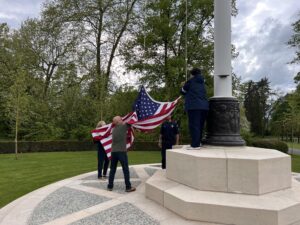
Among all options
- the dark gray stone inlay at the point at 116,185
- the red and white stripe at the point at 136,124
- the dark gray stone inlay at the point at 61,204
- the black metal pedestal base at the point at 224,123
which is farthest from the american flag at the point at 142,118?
the dark gray stone inlay at the point at 61,204

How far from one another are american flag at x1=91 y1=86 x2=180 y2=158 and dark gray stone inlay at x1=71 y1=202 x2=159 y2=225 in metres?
2.79

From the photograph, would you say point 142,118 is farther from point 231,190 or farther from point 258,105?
point 258,105

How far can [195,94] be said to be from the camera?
7281mm

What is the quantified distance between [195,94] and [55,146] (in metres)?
18.7

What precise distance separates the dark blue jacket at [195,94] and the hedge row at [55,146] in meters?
17.5

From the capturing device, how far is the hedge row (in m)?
22.2

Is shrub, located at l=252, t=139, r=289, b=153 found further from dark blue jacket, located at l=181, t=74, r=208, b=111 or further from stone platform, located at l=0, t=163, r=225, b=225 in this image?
dark blue jacket, located at l=181, t=74, r=208, b=111

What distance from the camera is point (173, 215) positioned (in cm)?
555

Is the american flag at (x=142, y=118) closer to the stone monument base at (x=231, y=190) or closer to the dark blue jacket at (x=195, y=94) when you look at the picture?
the dark blue jacket at (x=195, y=94)

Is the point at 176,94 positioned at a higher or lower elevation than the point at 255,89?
lower

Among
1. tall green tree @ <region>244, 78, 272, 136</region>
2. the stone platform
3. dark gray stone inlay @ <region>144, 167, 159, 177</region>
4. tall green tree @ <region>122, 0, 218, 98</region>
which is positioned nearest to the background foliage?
tall green tree @ <region>122, 0, 218, 98</region>

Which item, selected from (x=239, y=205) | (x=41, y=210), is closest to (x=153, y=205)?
(x=239, y=205)

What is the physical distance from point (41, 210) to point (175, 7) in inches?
900

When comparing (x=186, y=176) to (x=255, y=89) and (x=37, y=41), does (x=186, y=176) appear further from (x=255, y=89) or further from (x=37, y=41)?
(x=255, y=89)
